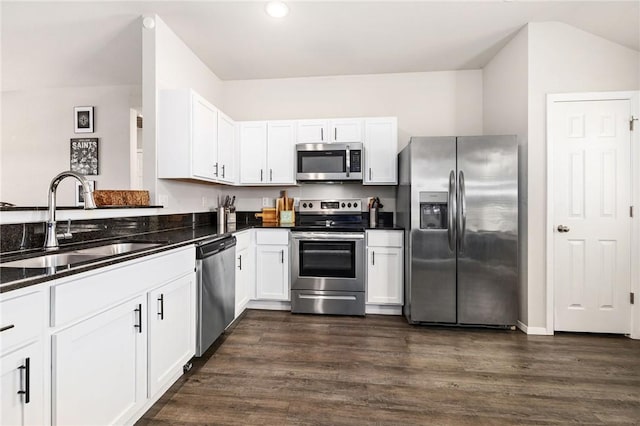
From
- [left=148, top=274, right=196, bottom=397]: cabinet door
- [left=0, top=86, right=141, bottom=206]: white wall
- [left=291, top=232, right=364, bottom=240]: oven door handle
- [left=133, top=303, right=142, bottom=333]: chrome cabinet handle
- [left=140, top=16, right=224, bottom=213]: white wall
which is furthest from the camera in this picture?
[left=0, top=86, right=141, bottom=206]: white wall

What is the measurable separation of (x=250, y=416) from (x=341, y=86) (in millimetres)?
3616

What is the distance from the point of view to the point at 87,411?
131cm

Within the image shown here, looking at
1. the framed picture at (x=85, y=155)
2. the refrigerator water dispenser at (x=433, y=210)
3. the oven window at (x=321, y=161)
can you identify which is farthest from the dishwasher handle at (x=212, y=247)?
the framed picture at (x=85, y=155)

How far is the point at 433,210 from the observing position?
10.2 feet

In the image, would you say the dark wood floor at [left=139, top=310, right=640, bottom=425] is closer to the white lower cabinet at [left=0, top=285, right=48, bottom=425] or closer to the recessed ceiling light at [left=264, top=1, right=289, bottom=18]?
the white lower cabinet at [left=0, top=285, right=48, bottom=425]

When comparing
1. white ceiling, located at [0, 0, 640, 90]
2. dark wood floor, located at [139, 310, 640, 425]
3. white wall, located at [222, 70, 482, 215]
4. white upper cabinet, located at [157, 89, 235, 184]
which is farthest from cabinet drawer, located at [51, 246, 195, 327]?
white wall, located at [222, 70, 482, 215]

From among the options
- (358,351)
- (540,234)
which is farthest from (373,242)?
(540,234)

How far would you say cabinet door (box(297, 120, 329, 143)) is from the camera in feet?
12.2

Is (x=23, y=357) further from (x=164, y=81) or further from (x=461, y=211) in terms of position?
(x=461, y=211)

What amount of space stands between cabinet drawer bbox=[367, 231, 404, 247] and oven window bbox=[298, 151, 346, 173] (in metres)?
0.79

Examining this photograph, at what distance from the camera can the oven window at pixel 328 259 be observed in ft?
11.2

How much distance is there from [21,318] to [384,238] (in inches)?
113

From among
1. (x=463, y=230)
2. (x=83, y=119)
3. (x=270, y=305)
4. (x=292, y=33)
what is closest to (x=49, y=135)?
(x=83, y=119)

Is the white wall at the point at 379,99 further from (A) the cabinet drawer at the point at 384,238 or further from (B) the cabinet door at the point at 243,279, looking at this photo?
(B) the cabinet door at the point at 243,279
